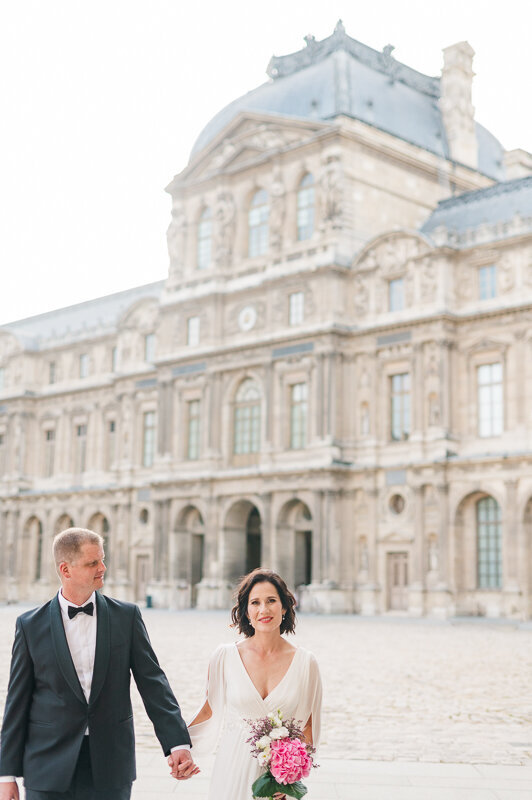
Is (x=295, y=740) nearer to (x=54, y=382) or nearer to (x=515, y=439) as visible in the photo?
(x=515, y=439)

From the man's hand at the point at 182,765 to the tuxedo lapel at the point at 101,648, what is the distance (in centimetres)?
56

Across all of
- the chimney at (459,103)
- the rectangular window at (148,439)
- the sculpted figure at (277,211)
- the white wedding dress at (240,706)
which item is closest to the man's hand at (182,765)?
the white wedding dress at (240,706)

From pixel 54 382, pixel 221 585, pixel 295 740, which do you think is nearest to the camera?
pixel 295 740

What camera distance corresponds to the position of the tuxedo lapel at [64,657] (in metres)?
Result: 5.58

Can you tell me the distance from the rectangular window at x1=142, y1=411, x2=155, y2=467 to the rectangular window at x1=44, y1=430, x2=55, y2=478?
9.07 metres

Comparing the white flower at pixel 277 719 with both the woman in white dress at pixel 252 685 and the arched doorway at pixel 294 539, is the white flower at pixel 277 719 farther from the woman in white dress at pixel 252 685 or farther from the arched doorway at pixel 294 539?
the arched doorway at pixel 294 539

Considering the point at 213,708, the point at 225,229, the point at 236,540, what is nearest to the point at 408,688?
the point at 213,708

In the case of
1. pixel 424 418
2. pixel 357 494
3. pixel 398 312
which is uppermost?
pixel 398 312

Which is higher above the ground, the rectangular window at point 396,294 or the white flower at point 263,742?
the rectangular window at point 396,294

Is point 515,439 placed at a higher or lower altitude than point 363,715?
higher

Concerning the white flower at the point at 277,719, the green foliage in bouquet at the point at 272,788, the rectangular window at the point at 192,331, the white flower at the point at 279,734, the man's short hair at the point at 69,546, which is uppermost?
the rectangular window at the point at 192,331

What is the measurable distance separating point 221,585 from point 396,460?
9.98m

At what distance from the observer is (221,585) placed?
47125 mm

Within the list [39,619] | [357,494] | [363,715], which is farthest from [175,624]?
[39,619]
